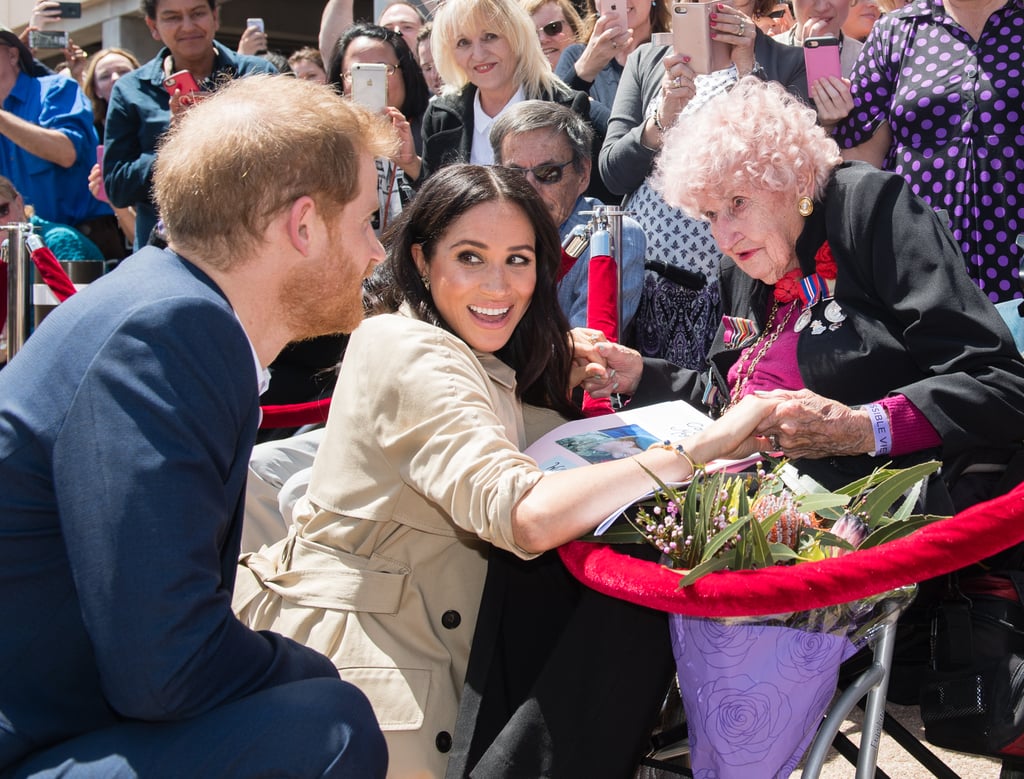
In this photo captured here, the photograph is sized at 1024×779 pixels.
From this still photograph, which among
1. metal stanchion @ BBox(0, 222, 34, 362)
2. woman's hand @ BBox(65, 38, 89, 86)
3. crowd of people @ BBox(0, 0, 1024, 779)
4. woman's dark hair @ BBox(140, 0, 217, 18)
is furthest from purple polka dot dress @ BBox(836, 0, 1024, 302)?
woman's hand @ BBox(65, 38, 89, 86)

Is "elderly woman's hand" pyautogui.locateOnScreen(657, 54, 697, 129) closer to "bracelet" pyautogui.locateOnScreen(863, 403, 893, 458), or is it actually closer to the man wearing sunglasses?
the man wearing sunglasses

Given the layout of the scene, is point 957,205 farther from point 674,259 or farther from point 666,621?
point 666,621

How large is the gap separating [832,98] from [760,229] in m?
1.11

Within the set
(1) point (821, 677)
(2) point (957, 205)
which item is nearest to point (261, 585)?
(1) point (821, 677)

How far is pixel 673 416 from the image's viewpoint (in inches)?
99.9

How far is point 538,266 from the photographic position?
2.91 m

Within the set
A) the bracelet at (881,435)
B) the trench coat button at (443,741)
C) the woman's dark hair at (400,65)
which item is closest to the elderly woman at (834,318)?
the bracelet at (881,435)

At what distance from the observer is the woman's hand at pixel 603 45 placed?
181 inches

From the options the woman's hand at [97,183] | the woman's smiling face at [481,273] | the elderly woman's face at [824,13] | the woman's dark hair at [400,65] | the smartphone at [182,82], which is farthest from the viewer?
the woman's hand at [97,183]

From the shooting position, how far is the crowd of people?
167cm

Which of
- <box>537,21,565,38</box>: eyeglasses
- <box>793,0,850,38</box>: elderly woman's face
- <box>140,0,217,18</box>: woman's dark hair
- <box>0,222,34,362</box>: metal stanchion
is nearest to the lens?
<box>793,0,850,38</box>: elderly woman's face

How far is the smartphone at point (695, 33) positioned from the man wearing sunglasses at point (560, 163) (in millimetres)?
427

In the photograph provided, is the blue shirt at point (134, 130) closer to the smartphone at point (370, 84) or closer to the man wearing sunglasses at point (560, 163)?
the smartphone at point (370, 84)

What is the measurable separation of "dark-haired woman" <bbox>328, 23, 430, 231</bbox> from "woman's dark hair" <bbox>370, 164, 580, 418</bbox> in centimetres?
190
